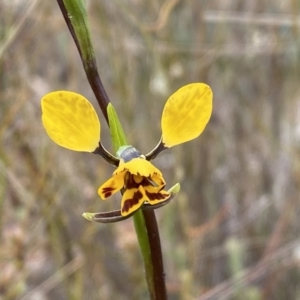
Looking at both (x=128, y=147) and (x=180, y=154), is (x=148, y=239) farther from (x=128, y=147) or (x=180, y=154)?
(x=180, y=154)

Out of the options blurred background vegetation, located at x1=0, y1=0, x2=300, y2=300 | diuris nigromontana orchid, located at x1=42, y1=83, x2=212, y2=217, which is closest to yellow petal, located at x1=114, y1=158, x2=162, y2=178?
diuris nigromontana orchid, located at x1=42, y1=83, x2=212, y2=217

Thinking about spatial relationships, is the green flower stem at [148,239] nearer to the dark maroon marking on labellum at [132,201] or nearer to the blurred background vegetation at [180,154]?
the dark maroon marking on labellum at [132,201]

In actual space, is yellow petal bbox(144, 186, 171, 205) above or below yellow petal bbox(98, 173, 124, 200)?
below

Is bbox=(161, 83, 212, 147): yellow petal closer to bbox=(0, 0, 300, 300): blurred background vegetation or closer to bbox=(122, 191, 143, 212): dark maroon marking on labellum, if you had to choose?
bbox=(122, 191, 143, 212): dark maroon marking on labellum

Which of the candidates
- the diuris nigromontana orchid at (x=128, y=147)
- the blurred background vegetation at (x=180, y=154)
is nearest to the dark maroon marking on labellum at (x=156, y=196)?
the diuris nigromontana orchid at (x=128, y=147)

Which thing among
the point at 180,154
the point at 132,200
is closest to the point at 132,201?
the point at 132,200

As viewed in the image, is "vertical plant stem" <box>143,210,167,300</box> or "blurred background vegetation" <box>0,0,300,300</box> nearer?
"vertical plant stem" <box>143,210,167,300</box>

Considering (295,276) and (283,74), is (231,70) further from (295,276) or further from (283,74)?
(295,276)

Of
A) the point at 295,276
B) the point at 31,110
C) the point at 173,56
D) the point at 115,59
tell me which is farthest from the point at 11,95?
the point at 295,276
